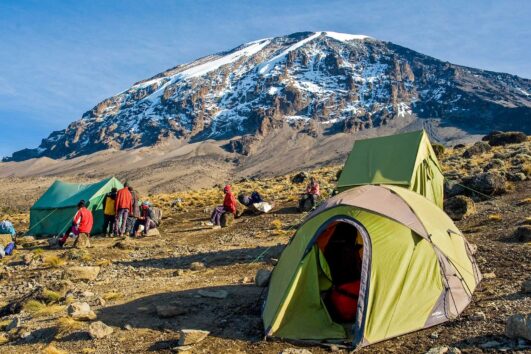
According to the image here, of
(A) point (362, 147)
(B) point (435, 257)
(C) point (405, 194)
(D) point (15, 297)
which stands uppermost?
(A) point (362, 147)

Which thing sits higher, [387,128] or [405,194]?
[387,128]

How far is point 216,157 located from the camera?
16475 centimetres

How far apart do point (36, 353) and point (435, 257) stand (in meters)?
5.93

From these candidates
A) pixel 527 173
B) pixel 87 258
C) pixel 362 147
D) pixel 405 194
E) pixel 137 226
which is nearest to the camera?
pixel 405 194

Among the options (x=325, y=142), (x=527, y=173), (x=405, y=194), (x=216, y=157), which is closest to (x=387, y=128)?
(x=325, y=142)

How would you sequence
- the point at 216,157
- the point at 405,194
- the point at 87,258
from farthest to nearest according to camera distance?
1. the point at 216,157
2. the point at 87,258
3. the point at 405,194

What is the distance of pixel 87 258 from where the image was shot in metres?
13.6

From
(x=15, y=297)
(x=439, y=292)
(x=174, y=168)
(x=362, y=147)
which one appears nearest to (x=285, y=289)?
(x=439, y=292)

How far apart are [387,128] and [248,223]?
162235 mm

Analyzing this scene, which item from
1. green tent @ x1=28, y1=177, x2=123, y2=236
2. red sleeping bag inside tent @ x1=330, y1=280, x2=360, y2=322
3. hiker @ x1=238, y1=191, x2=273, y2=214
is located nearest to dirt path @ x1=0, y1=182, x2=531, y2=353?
red sleeping bag inside tent @ x1=330, y1=280, x2=360, y2=322

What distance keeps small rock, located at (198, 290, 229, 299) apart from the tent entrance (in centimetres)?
199

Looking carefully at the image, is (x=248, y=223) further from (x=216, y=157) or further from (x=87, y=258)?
(x=216, y=157)

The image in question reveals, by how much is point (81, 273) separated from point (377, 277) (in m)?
7.35

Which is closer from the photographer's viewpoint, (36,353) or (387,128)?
(36,353)
